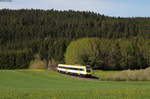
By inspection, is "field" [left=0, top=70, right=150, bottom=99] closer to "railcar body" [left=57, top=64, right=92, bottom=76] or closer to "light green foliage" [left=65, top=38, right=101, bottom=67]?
"railcar body" [left=57, top=64, right=92, bottom=76]

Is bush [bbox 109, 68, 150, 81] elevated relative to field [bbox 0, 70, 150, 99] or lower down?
lower down

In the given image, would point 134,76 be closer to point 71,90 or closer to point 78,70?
point 78,70

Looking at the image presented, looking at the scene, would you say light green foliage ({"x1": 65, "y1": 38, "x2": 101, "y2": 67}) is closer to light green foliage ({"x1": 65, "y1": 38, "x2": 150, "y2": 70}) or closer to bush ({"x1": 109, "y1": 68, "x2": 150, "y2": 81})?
light green foliage ({"x1": 65, "y1": 38, "x2": 150, "y2": 70})

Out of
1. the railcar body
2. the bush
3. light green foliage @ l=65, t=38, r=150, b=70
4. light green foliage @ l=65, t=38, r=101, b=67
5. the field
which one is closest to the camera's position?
the field

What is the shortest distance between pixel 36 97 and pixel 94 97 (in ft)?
10.6

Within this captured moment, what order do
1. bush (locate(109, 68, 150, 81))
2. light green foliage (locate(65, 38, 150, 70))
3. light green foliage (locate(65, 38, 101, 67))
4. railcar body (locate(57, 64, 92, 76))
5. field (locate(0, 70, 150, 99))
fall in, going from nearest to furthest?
1. field (locate(0, 70, 150, 99))
2. bush (locate(109, 68, 150, 81))
3. railcar body (locate(57, 64, 92, 76))
4. light green foliage (locate(65, 38, 101, 67))
5. light green foliage (locate(65, 38, 150, 70))

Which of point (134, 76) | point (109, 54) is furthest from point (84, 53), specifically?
point (134, 76)

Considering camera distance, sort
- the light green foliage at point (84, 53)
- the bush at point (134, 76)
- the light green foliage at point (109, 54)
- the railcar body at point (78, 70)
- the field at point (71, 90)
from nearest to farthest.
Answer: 1. the field at point (71, 90)
2. the bush at point (134, 76)
3. the railcar body at point (78, 70)
4. the light green foliage at point (84, 53)
5. the light green foliage at point (109, 54)

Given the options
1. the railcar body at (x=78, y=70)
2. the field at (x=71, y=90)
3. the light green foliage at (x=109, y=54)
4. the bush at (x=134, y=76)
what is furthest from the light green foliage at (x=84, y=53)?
the field at (x=71, y=90)

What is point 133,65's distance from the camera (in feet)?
406

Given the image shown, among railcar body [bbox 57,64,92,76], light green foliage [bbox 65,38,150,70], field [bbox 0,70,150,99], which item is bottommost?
light green foliage [bbox 65,38,150,70]

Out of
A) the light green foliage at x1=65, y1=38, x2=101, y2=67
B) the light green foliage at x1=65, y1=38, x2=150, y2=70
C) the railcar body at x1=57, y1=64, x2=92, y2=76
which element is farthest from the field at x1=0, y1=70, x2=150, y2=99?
the light green foliage at x1=65, y1=38, x2=150, y2=70

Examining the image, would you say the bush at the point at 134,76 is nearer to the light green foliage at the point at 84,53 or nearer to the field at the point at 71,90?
the field at the point at 71,90

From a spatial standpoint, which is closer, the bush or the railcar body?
the bush
